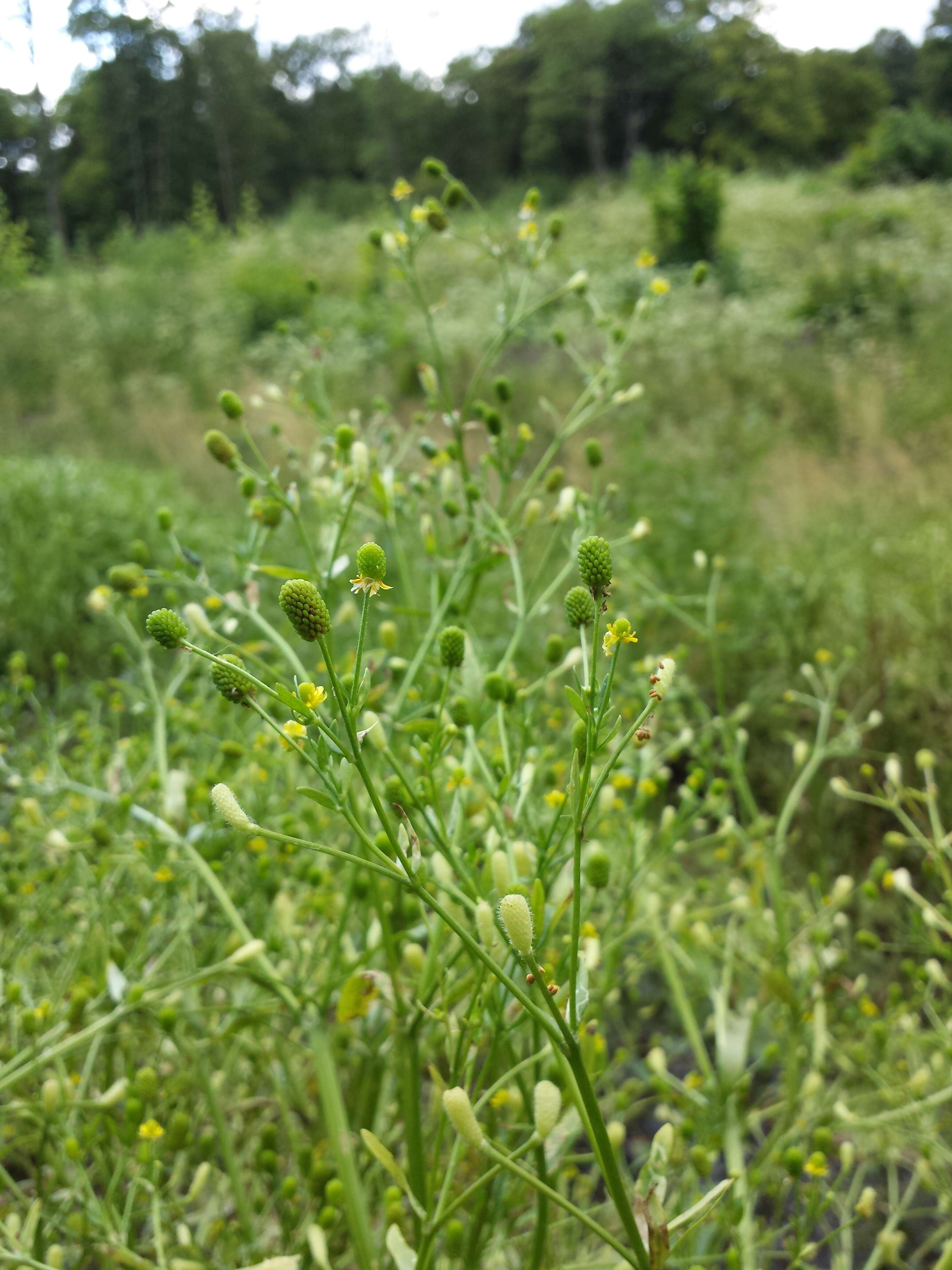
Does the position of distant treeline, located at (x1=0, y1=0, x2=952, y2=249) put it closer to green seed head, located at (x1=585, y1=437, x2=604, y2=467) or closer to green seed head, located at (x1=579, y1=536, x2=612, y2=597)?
green seed head, located at (x1=585, y1=437, x2=604, y2=467)

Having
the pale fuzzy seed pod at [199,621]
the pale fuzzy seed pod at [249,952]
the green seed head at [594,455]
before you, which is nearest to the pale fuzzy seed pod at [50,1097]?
the pale fuzzy seed pod at [249,952]

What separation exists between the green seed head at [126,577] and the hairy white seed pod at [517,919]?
27.5 inches

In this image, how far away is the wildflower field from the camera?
658mm

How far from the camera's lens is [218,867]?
3.64 feet

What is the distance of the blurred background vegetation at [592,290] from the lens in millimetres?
3145

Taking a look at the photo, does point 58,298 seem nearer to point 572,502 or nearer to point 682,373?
point 682,373

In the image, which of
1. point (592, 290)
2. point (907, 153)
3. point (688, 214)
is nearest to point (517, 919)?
point (592, 290)

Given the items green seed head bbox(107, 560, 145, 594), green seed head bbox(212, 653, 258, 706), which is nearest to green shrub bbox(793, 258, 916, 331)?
green seed head bbox(107, 560, 145, 594)

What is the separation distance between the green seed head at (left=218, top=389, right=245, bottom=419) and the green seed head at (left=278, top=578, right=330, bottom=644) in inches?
23.5

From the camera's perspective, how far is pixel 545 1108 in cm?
54

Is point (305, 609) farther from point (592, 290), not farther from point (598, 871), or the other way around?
point (592, 290)

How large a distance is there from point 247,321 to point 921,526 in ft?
25.3

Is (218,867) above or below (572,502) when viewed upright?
below

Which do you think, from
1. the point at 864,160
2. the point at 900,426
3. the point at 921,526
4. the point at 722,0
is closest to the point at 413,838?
the point at 921,526
